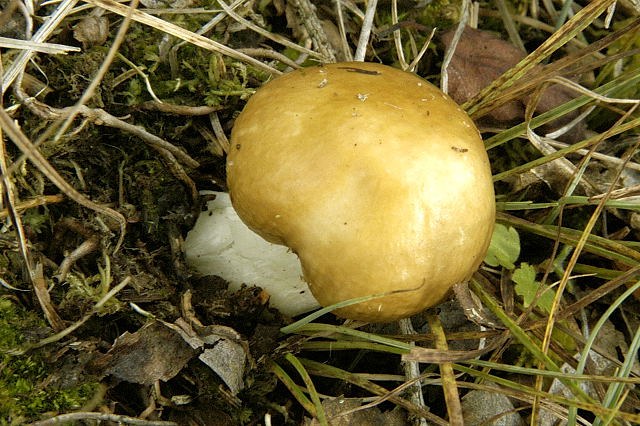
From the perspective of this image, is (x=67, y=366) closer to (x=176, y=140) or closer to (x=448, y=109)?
(x=176, y=140)

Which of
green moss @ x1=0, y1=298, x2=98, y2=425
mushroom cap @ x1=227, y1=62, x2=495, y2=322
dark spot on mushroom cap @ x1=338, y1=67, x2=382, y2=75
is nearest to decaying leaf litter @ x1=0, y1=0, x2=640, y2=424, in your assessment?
green moss @ x1=0, y1=298, x2=98, y2=425

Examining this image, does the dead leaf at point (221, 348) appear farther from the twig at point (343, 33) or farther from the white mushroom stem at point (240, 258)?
the twig at point (343, 33)

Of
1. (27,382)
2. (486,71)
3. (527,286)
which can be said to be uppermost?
(486,71)

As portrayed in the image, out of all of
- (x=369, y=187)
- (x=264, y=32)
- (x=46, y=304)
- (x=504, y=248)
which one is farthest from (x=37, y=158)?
(x=504, y=248)

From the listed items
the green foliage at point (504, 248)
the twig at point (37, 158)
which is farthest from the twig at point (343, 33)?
the twig at point (37, 158)

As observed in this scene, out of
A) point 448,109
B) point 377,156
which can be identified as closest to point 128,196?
point 377,156

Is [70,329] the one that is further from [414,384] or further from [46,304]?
[414,384]

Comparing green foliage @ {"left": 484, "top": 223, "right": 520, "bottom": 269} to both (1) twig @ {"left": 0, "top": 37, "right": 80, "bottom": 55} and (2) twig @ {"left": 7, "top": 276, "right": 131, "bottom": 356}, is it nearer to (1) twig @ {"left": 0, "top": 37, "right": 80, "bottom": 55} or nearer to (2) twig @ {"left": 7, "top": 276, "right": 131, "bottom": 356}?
(2) twig @ {"left": 7, "top": 276, "right": 131, "bottom": 356}
